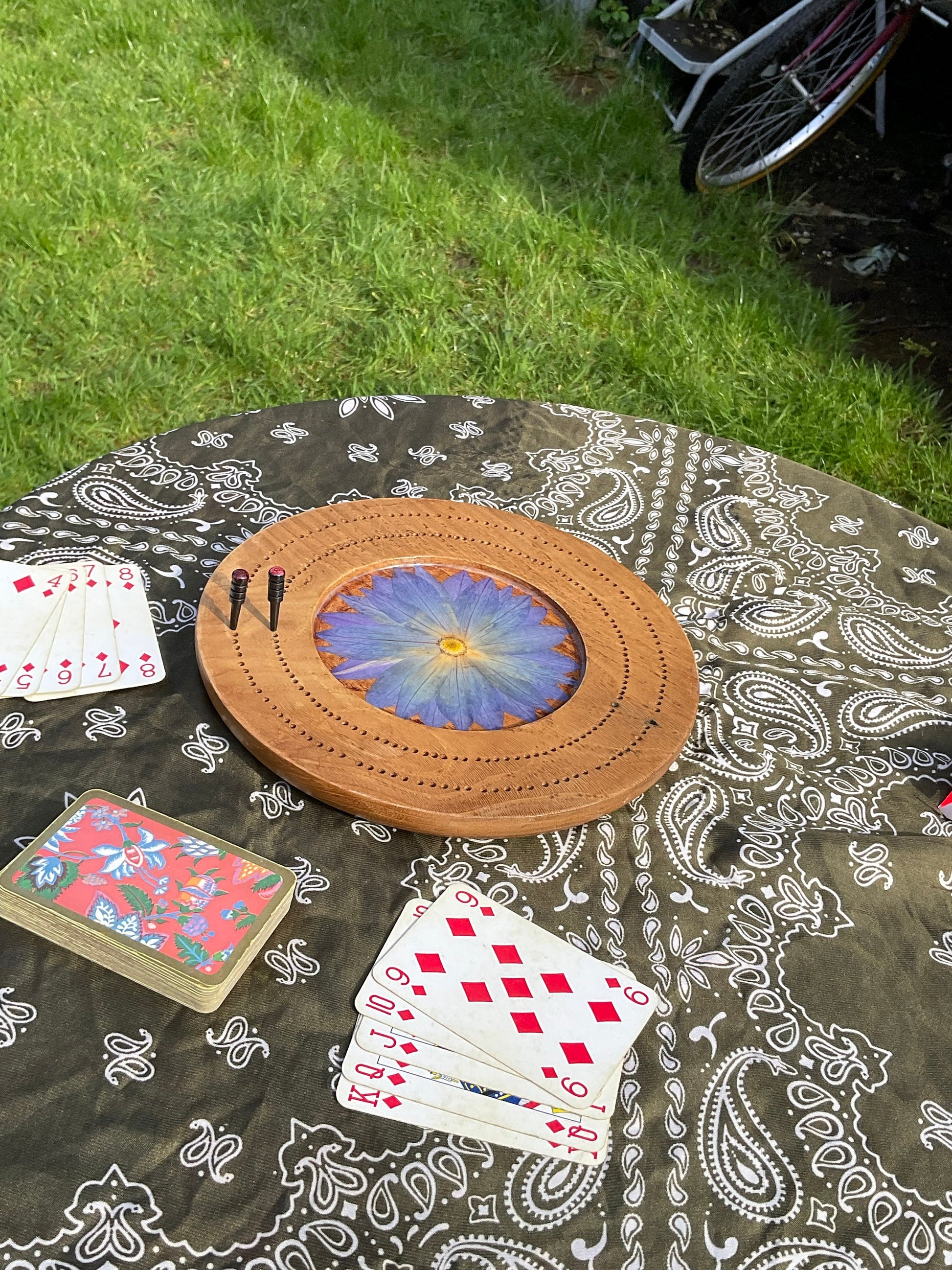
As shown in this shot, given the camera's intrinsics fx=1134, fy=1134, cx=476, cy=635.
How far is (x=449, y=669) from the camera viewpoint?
6.88 ft

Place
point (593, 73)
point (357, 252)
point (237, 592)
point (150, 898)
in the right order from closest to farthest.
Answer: point (150, 898) → point (237, 592) → point (357, 252) → point (593, 73)

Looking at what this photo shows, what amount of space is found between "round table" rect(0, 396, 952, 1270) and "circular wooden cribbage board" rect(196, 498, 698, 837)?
4.4 inches

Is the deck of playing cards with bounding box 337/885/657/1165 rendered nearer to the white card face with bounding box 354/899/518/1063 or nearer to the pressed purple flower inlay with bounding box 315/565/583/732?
the white card face with bounding box 354/899/518/1063

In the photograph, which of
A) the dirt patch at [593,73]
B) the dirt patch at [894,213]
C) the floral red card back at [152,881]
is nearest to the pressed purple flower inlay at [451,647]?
the floral red card back at [152,881]

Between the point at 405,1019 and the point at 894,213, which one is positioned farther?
the point at 894,213

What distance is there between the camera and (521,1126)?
1522mm

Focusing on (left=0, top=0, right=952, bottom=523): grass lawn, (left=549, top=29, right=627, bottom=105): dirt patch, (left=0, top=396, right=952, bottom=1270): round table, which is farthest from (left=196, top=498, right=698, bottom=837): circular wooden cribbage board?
(left=549, top=29, right=627, bottom=105): dirt patch

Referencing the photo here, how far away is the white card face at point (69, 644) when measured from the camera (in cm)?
203

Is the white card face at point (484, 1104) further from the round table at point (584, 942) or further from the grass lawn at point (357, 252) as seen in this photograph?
the grass lawn at point (357, 252)

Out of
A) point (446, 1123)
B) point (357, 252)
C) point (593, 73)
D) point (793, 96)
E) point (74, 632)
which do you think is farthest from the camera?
point (593, 73)

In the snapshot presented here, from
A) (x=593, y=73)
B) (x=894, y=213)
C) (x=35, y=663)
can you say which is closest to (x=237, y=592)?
(x=35, y=663)

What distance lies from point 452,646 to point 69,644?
710 millimetres

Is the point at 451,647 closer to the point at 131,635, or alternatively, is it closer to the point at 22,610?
the point at 131,635

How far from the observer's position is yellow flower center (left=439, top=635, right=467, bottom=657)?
214 centimetres
